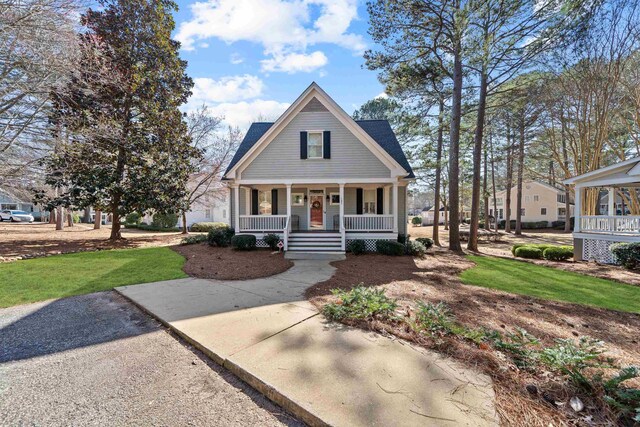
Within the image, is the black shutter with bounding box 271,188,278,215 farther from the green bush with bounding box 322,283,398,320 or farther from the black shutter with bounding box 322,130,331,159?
the green bush with bounding box 322,283,398,320

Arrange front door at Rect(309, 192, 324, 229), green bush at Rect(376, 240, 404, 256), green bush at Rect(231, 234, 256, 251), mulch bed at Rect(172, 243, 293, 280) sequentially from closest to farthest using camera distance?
1. mulch bed at Rect(172, 243, 293, 280)
2. green bush at Rect(376, 240, 404, 256)
3. green bush at Rect(231, 234, 256, 251)
4. front door at Rect(309, 192, 324, 229)

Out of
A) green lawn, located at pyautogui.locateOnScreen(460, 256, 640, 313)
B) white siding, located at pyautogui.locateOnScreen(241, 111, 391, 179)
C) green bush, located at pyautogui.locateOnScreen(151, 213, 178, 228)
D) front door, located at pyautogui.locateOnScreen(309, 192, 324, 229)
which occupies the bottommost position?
green lawn, located at pyautogui.locateOnScreen(460, 256, 640, 313)

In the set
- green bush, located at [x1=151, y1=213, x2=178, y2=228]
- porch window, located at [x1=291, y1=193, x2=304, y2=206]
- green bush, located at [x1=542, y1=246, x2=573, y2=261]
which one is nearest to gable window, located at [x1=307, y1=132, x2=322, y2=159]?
porch window, located at [x1=291, y1=193, x2=304, y2=206]

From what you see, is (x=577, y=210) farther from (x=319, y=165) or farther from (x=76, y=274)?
(x=76, y=274)

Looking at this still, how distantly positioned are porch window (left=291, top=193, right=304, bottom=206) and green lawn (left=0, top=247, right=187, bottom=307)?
20.9 ft

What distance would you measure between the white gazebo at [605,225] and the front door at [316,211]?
1215 centimetres

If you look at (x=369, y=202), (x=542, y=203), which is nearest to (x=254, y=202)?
(x=369, y=202)

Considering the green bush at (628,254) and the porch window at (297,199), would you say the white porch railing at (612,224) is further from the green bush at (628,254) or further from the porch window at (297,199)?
the porch window at (297,199)

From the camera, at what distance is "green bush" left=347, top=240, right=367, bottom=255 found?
12.3 meters

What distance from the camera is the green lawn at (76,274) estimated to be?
5.98 meters

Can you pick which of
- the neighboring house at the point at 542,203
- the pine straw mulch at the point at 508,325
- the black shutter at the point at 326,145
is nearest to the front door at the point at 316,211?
the black shutter at the point at 326,145

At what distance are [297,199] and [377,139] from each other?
231 inches

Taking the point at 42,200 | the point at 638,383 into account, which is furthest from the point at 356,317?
the point at 42,200

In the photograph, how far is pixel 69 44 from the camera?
27.9 ft
